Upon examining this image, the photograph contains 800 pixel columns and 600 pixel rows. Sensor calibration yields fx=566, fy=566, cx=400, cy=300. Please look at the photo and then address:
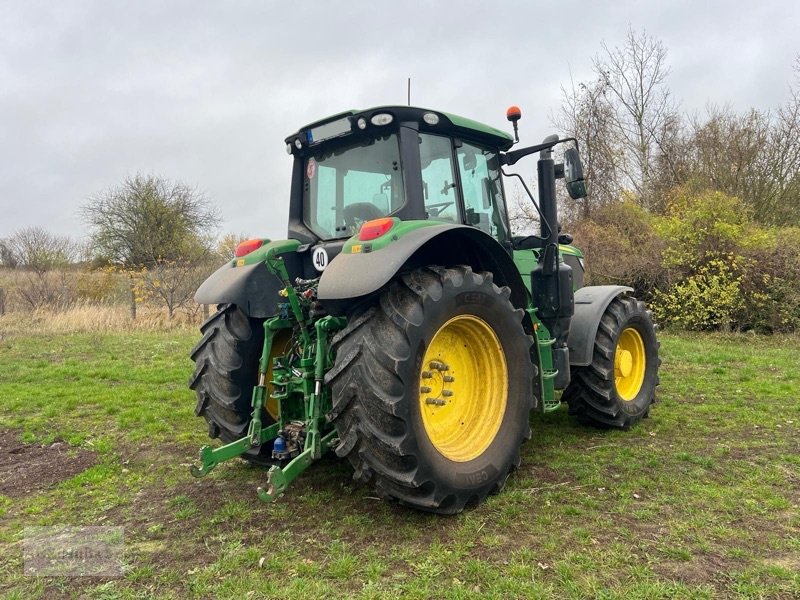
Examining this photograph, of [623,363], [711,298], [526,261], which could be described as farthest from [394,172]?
[711,298]

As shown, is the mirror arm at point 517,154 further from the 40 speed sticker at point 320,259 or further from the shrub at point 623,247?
the shrub at point 623,247

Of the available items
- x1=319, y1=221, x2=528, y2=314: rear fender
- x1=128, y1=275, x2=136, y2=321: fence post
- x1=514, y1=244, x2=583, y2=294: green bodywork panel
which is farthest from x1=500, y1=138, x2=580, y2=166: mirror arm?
x1=128, y1=275, x2=136, y2=321: fence post

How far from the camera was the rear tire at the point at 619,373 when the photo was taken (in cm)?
473

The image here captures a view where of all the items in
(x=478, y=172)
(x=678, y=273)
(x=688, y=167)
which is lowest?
(x=678, y=273)

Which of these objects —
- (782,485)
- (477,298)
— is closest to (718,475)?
(782,485)

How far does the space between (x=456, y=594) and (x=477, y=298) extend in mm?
1589

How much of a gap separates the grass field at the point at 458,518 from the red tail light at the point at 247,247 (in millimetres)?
1549

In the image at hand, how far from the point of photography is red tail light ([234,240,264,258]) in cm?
410

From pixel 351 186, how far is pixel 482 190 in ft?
3.40

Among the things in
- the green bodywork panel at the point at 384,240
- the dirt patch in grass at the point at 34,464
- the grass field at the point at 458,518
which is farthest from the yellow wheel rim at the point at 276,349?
the dirt patch in grass at the point at 34,464

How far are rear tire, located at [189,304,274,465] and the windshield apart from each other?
0.88 m

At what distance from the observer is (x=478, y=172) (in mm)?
4316

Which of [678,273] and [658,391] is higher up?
[678,273]

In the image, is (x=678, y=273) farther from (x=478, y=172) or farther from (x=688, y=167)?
(x=478, y=172)
